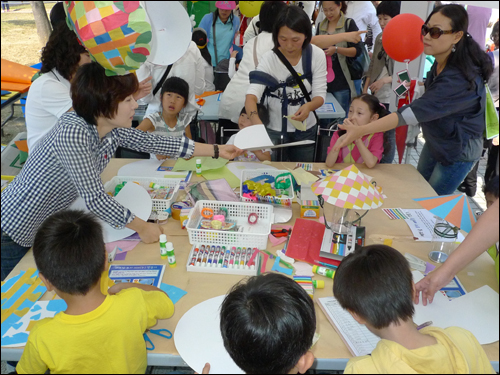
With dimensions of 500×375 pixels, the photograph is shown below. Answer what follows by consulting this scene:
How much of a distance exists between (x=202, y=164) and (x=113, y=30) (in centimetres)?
117

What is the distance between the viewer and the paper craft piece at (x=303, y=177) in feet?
6.98

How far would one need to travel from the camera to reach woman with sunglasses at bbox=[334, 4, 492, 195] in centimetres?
199

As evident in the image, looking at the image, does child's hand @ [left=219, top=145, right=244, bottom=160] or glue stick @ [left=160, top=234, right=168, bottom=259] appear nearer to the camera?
glue stick @ [left=160, top=234, right=168, bottom=259]

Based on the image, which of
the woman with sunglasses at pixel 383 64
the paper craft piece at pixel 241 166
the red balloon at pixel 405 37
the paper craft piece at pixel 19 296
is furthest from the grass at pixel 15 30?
the woman with sunglasses at pixel 383 64

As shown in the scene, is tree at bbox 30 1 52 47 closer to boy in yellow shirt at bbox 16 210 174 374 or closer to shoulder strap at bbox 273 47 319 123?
shoulder strap at bbox 273 47 319 123

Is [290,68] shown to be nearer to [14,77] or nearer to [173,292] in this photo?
[14,77]

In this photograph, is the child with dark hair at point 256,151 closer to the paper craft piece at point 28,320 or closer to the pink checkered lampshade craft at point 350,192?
the pink checkered lampshade craft at point 350,192

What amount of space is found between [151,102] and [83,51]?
3.41 feet

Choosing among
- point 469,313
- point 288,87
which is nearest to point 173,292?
point 469,313

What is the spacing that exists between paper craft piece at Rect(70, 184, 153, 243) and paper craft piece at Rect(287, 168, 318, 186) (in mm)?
796

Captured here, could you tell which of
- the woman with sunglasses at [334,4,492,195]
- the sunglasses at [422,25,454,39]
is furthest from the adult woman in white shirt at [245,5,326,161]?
the sunglasses at [422,25,454,39]

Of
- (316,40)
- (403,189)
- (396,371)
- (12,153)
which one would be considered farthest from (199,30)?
(396,371)

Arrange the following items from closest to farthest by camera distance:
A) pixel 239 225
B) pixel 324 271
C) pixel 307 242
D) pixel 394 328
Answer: pixel 394 328
pixel 324 271
pixel 307 242
pixel 239 225

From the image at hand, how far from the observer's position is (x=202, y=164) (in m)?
2.39
